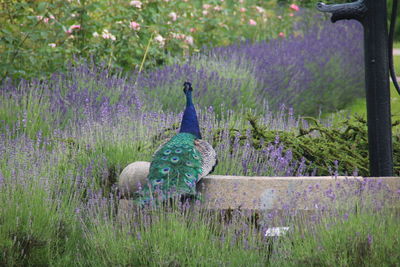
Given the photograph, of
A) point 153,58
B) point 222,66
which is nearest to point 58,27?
point 153,58

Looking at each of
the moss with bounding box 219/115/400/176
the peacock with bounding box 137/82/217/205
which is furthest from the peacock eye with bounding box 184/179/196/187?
the moss with bounding box 219/115/400/176

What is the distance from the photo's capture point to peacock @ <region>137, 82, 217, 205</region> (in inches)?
123

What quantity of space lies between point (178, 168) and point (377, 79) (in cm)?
121

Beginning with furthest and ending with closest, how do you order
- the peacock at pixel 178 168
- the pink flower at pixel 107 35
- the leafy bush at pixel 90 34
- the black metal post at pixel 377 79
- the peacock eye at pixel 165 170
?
the pink flower at pixel 107 35 → the leafy bush at pixel 90 34 → the black metal post at pixel 377 79 → the peacock eye at pixel 165 170 → the peacock at pixel 178 168

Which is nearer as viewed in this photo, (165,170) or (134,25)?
(165,170)

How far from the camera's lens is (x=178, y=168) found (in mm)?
3234

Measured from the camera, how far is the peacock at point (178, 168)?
3.11m

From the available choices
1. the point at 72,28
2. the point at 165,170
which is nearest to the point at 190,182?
the point at 165,170

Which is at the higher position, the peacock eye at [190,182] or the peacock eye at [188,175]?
the peacock eye at [188,175]

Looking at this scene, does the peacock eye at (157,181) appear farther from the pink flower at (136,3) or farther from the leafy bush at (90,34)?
the pink flower at (136,3)

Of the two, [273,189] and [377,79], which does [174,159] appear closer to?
[273,189]

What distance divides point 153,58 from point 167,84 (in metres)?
1.50

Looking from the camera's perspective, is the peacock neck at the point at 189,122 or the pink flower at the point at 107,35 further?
the pink flower at the point at 107,35

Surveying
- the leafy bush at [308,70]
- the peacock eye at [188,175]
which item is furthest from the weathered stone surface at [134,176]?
the leafy bush at [308,70]
